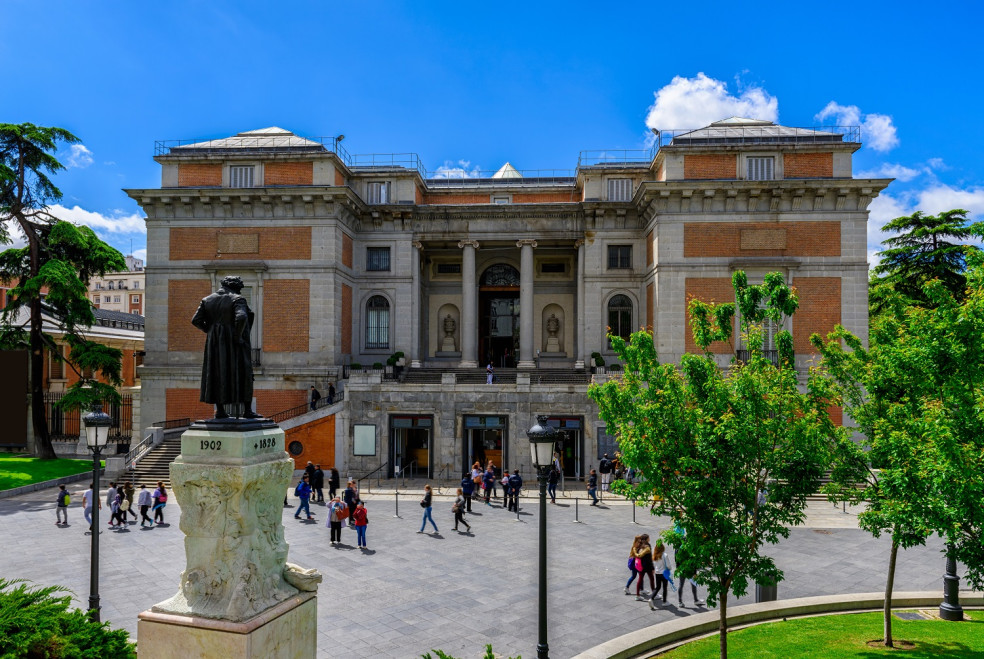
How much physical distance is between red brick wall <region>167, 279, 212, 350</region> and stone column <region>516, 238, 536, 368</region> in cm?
1687

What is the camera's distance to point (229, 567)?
6.68 metres

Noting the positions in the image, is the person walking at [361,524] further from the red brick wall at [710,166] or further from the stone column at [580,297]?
the red brick wall at [710,166]

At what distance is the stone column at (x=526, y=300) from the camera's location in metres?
36.1

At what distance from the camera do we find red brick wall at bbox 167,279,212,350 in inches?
1309

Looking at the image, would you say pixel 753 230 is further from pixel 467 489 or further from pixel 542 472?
pixel 542 472

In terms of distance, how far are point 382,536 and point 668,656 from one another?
34.7 feet

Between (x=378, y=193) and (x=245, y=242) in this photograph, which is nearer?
(x=245, y=242)

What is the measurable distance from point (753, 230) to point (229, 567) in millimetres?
30162

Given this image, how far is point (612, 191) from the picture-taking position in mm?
36156

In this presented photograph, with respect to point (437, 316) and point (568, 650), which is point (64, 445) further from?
point (568, 650)

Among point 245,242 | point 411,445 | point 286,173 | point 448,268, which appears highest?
point 286,173

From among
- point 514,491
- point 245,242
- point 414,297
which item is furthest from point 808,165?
point 245,242

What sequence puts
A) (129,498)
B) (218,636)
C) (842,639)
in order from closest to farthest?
(218,636) → (842,639) → (129,498)

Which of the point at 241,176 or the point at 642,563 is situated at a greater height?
the point at 241,176
